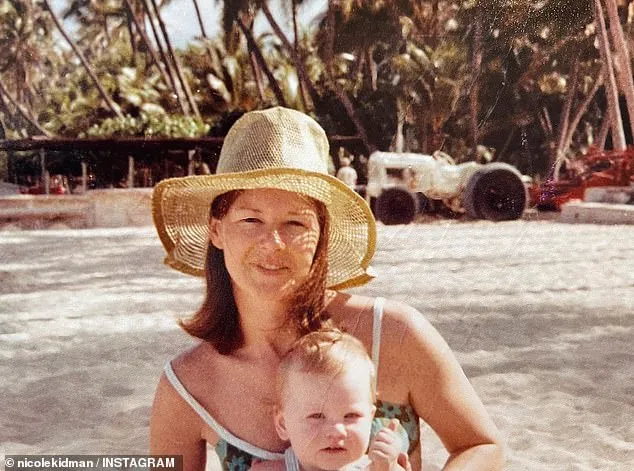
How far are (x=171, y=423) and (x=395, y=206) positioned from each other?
33.1 inches

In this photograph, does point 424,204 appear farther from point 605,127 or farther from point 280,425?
point 280,425

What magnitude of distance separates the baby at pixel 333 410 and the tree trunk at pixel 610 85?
0.91m

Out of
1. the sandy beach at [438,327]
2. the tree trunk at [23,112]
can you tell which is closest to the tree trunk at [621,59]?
the sandy beach at [438,327]

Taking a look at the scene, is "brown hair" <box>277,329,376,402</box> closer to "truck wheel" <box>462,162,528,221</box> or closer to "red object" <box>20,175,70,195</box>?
"truck wheel" <box>462,162,528,221</box>

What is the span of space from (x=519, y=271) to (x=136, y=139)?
64.0 inches

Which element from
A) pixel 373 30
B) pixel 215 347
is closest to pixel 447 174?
pixel 373 30

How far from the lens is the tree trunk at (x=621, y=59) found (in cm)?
137

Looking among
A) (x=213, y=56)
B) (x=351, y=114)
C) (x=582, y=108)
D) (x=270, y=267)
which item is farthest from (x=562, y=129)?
(x=270, y=267)

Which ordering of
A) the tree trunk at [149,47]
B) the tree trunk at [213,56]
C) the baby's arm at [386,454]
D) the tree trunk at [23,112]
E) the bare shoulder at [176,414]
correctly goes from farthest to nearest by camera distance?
the tree trunk at [23,112] < the tree trunk at [149,47] < the tree trunk at [213,56] < the bare shoulder at [176,414] < the baby's arm at [386,454]

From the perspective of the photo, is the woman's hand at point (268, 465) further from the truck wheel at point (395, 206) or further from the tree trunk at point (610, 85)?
the tree trunk at point (610, 85)

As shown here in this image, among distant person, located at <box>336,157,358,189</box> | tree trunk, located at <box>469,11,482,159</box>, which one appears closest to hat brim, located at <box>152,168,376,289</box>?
distant person, located at <box>336,157,358,189</box>

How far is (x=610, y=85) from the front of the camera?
142 cm

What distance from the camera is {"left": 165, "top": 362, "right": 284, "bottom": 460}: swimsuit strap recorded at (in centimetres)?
73

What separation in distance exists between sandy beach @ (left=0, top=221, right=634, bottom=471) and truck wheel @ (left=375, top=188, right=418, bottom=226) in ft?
0.22
